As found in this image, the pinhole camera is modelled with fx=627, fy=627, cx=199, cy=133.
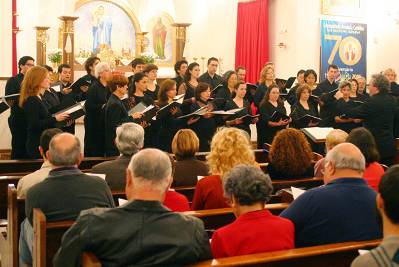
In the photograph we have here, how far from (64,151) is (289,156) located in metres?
1.83

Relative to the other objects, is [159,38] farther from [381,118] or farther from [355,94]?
[381,118]

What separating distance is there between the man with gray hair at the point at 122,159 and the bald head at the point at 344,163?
1639 mm

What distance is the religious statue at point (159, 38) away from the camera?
54.1 feet

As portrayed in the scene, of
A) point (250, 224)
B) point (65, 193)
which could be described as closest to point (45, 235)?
point (65, 193)

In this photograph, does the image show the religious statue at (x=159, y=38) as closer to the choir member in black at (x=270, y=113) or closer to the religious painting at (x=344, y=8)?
the religious painting at (x=344, y=8)

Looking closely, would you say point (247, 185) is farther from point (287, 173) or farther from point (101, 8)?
point (101, 8)

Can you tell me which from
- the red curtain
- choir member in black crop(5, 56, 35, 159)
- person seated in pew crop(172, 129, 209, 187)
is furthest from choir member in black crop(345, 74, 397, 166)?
the red curtain

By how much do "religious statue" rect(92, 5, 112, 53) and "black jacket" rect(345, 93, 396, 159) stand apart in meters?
9.35

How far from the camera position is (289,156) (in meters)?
4.67

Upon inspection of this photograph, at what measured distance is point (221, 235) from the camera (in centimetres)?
282

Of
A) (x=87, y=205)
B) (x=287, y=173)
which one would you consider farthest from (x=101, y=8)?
(x=87, y=205)

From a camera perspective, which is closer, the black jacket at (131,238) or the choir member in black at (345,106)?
the black jacket at (131,238)

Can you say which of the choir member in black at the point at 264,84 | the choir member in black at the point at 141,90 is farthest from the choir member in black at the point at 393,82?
the choir member in black at the point at 141,90

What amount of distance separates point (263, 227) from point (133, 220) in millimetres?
643
